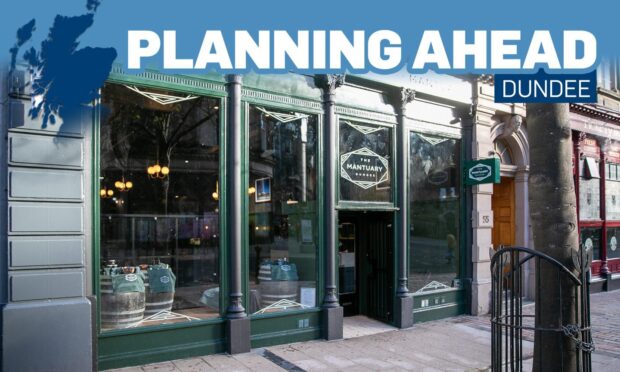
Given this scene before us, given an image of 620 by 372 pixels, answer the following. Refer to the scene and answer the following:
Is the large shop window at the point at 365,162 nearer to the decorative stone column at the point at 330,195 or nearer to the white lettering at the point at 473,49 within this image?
the decorative stone column at the point at 330,195

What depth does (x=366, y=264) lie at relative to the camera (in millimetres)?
9453

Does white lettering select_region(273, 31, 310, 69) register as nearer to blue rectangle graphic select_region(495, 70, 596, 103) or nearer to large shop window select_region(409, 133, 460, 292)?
blue rectangle graphic select_region(495, 70, 596, 103)

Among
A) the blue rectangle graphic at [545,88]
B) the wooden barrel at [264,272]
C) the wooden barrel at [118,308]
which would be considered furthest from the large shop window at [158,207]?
the blue rectangle graphic at [545,88]

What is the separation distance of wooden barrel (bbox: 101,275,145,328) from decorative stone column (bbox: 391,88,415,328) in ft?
14.5

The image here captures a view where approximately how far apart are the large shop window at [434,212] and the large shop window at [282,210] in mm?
2214

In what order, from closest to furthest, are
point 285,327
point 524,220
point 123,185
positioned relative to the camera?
point 123,185 < point 285,327 < point 524,220

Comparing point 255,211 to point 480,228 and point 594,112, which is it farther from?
point 594,112

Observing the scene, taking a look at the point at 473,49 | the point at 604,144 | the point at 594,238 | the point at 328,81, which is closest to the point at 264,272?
the point at 328,81

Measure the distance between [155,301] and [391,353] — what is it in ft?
11.1

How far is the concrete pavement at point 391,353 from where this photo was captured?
6410mm

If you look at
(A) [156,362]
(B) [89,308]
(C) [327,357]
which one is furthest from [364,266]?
(B) [89,308]

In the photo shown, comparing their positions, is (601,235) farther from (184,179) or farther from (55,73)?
(55,73)

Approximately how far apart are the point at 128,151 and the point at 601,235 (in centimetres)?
1264

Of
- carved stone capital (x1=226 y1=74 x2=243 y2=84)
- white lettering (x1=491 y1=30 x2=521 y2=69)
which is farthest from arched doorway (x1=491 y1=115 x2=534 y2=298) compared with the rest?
carved stone capital (x1=226 y1=74 x2=243 y2=84)
